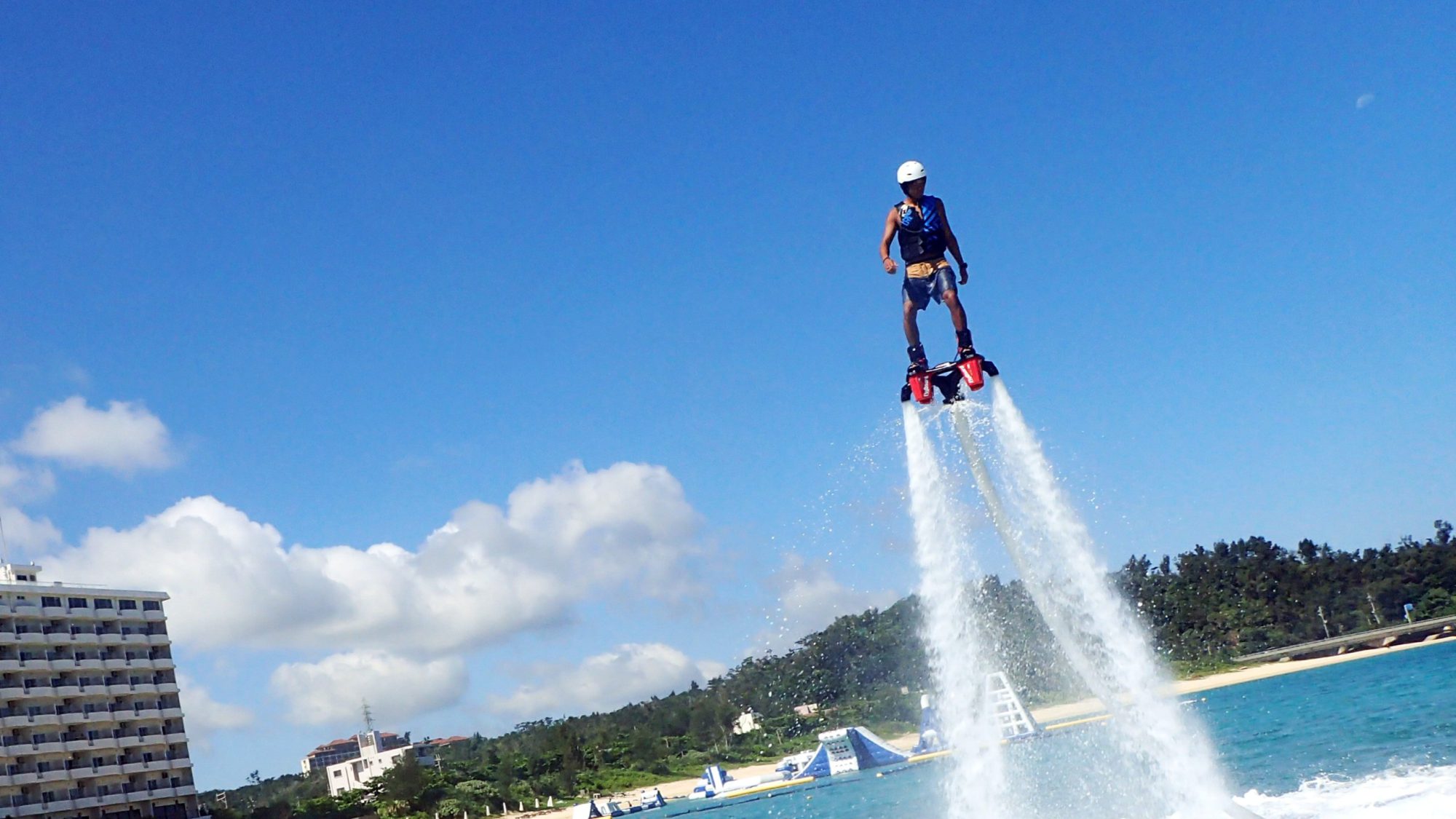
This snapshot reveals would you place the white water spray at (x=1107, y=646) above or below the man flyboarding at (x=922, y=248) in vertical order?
below

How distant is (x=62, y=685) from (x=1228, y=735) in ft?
224

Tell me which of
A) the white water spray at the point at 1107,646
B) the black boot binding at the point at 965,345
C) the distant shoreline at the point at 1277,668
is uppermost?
the black boot binding at the point at 965,345

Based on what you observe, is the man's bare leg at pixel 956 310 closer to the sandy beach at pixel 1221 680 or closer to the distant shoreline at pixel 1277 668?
the sandy beach at pixel 1221 680

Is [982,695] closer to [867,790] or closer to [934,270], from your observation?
[934,270]

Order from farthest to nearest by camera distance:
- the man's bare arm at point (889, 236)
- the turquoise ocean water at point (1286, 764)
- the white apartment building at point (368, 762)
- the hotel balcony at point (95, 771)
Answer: the white apartment building at point (368, 762) → the hotel balcony at point (95, 771) → the turquoise ocean water at point (1286, 764) → the man's bare arm at point (889, 236)

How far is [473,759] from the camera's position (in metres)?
148

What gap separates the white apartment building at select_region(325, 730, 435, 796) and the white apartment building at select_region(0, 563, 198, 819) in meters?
46.0

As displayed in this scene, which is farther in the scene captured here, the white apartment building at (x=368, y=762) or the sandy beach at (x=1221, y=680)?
the white apartment building at (x=368, y=762)

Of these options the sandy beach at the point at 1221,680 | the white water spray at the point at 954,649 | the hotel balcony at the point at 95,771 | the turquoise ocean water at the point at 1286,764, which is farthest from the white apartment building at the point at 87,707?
the white water spray at the point at 954,649

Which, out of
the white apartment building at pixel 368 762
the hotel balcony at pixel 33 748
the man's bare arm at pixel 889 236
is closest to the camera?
the man's bare arm at pixel 889 236

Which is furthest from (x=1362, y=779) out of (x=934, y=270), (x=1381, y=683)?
(x=1381, y=683)

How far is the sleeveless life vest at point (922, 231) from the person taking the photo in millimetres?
18016

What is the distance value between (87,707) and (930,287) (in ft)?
266

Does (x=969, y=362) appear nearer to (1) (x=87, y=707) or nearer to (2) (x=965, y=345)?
(2) (x=965, y=345)
